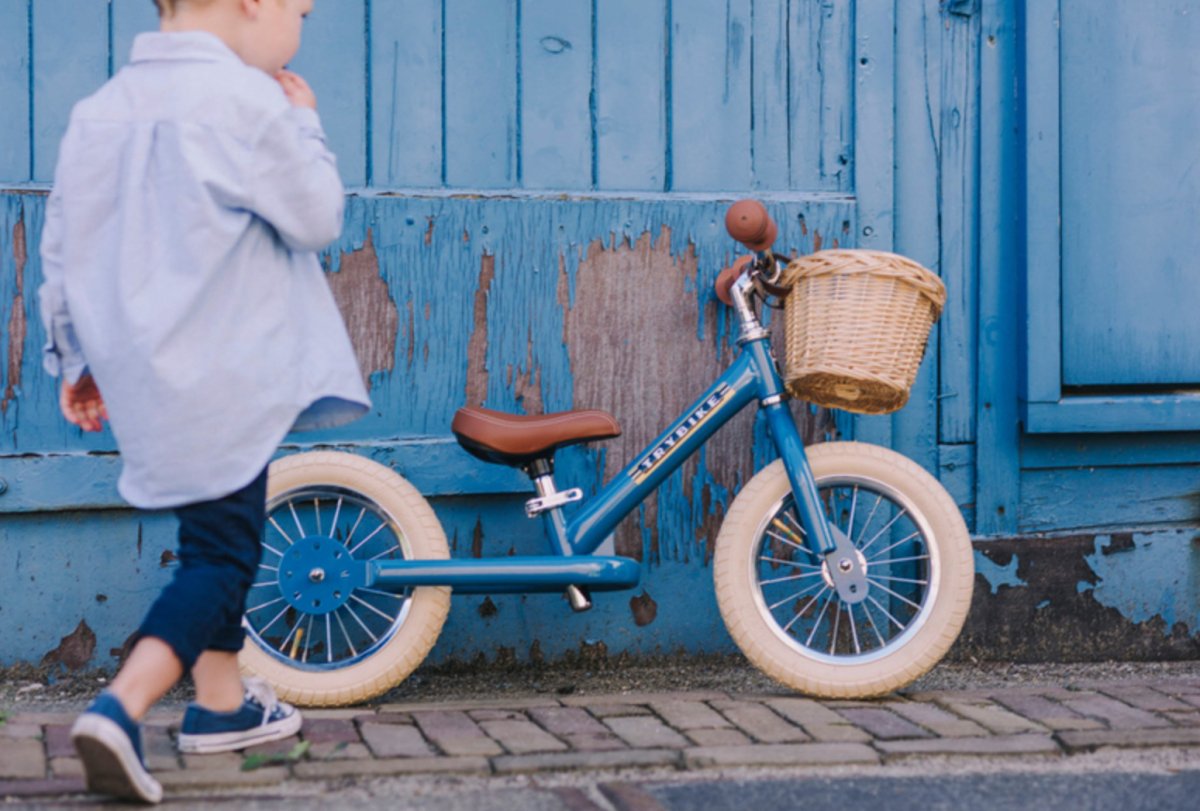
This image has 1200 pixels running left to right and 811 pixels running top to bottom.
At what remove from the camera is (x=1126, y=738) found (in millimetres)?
2945

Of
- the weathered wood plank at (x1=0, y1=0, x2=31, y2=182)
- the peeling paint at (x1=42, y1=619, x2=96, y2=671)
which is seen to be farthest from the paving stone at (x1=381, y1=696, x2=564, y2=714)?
the weathered wood plank at (x1=0, y1=0, x2=31, y2=182)

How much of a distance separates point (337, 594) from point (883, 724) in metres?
1.30

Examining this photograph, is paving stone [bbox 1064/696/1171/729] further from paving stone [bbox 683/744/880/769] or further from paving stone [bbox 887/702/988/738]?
paving stone [bbox 683/744/880/769]

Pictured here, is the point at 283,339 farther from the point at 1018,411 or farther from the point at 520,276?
the point at 1018,411

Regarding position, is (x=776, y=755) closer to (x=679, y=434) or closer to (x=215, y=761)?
(x=679, y=434)

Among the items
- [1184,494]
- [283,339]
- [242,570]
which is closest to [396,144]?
[283,339]

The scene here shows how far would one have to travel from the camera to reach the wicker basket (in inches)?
125

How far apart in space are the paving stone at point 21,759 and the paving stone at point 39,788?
39mm

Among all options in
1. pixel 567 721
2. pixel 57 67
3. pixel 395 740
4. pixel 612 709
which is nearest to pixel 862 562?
pixel 612 709

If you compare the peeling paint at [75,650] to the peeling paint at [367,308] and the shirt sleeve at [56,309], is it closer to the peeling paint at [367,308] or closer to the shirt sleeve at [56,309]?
the peeling paint at [367,308]

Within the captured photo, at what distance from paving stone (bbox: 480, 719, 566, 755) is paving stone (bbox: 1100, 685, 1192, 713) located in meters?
1.41

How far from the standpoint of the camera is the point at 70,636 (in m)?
3.52

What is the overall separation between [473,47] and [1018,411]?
5.97 feet

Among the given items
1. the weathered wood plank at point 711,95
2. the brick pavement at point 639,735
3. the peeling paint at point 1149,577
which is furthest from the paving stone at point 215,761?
the peeling paint at point 1149,577
